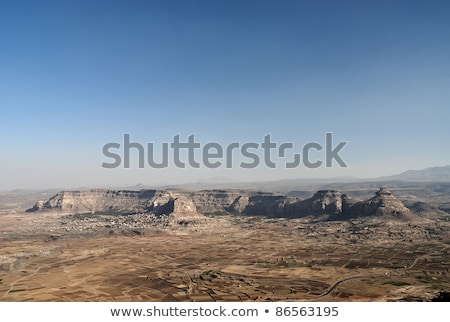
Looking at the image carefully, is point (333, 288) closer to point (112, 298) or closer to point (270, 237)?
point (112, 298)

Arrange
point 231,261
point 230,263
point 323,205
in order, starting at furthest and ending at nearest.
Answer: point 323,205 < point 231,261 < point 230,263

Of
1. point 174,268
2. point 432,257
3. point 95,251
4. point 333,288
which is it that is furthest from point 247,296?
point 95,251

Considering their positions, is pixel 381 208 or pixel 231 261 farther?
pixel 381 208

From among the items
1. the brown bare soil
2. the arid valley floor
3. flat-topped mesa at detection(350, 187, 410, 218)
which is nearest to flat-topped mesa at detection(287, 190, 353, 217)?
flat-topped mesa at detection(350, 187, 410, 218)

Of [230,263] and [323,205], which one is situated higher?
[323,205]

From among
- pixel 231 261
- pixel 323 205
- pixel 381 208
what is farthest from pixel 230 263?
pixel 323 205

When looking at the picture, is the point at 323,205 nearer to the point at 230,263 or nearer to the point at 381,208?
the point at 381,208

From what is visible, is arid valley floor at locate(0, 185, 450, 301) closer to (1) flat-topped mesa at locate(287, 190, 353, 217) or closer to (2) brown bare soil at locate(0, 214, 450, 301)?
(2) brown bare soil at locate(0, 214, 450, 301)

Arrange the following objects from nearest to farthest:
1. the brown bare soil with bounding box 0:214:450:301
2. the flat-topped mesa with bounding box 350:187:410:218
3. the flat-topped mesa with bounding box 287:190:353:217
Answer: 1. the brown bare soil with bounding box 0:214:450:301
2. the flat-topped mesa with bounding box 350:187:410:218
3. the flat-topped mesa with bounding box 287:190:353:217
